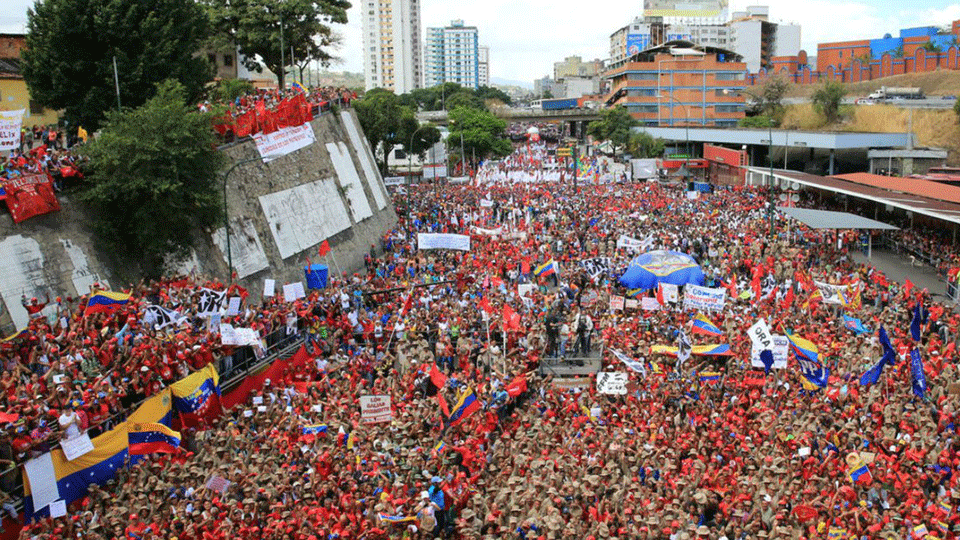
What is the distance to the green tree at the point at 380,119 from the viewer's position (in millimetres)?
63531

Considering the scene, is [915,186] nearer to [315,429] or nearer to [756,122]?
[315,429]

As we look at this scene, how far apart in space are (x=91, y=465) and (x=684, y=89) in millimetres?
90324

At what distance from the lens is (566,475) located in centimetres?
1374

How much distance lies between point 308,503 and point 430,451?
256 cm

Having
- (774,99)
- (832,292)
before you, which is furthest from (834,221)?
(774,99)

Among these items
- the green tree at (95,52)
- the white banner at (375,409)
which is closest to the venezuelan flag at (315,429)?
the white banner at (375,409)

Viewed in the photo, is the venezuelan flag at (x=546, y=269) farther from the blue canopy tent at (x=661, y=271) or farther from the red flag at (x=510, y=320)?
the red flag at (x=510, y=320)

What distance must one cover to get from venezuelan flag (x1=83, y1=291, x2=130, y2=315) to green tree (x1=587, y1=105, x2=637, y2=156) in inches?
2945

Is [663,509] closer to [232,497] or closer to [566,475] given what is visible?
[566,475]

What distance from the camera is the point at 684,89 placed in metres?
97.2

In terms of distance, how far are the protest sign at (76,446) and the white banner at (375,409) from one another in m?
4.73

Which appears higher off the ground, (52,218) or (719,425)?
(52,218)

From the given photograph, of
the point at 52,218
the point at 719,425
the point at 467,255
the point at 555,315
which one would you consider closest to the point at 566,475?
the point at 719,425

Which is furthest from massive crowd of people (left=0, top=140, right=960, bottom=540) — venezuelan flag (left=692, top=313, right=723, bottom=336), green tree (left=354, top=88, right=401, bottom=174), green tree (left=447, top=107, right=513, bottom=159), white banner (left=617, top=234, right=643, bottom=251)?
green tree (left=447, top=107, right=513, bottom=159)
